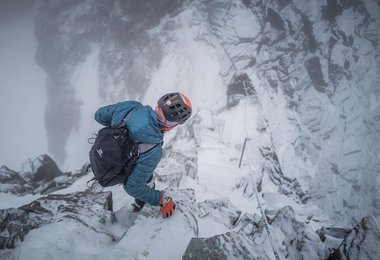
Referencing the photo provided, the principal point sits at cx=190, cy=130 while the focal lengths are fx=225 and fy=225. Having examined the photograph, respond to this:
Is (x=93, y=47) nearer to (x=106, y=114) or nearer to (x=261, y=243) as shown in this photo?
(x=106, y=114)

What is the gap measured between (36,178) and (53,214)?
9.54 meters

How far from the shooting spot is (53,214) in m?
4.66

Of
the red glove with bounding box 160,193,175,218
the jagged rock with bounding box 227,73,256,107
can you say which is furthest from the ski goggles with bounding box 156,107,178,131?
the jagged rock with bounding box 227,73,256,107

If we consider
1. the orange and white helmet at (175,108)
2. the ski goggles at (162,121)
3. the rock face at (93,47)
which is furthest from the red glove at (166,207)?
the rock face at (93,47)

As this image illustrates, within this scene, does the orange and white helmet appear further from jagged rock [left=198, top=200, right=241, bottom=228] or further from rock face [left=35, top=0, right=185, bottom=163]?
rock face [left=35, top=0, right=185, bottom=163]

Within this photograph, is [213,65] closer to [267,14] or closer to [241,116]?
[267,14]

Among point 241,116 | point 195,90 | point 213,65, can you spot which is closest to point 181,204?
point 241,116

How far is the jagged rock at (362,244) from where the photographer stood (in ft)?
10.8

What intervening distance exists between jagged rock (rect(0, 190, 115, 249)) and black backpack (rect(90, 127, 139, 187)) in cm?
142

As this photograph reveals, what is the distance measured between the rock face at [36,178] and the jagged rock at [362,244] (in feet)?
30.7

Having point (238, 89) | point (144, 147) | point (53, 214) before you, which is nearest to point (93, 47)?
point (238, 89)

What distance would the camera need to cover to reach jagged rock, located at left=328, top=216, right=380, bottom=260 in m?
3.28

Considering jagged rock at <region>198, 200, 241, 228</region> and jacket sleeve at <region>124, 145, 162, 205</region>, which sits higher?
jacket sleeve at <region>124, 145, 162, 205</region>

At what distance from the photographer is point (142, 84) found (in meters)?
37.9
